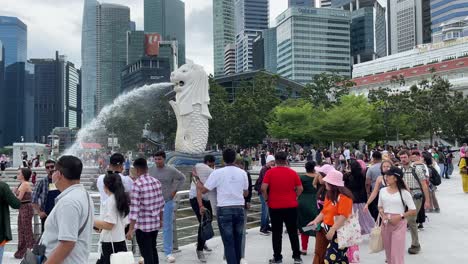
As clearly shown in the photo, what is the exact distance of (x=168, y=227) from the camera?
7.47 meters

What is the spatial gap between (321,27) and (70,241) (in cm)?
13590

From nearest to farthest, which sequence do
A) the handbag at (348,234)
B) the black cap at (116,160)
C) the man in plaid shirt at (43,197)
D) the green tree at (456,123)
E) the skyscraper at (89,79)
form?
the handbag at (348,234) → the black cap at (116,160) → the man in plaid shirt at (43,197) → the green tree at (456,123) → the skyscraper at (89,79)

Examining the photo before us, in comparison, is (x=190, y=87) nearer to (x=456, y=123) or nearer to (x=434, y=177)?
(x=434, y=177)

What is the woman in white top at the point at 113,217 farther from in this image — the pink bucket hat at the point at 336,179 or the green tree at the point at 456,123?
the green tree at the point at 456,123

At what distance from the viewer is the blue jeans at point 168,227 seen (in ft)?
24.4

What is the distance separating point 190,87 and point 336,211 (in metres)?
20.5

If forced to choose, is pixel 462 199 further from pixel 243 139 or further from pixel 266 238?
pixel 243 139

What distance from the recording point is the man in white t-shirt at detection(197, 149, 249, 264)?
6.41 meters

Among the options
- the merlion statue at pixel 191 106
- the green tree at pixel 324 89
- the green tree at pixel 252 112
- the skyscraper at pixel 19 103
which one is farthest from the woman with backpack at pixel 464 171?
the skyscraper at pixel 19 103

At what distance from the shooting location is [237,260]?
6.53 metres

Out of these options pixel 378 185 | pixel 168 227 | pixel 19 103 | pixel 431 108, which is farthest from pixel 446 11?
pixel 19 103

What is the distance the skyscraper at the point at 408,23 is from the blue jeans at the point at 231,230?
147392 millimetres

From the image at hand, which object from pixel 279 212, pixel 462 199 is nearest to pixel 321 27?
pixel 462 199

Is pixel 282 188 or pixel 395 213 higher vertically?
pixel 282 188
